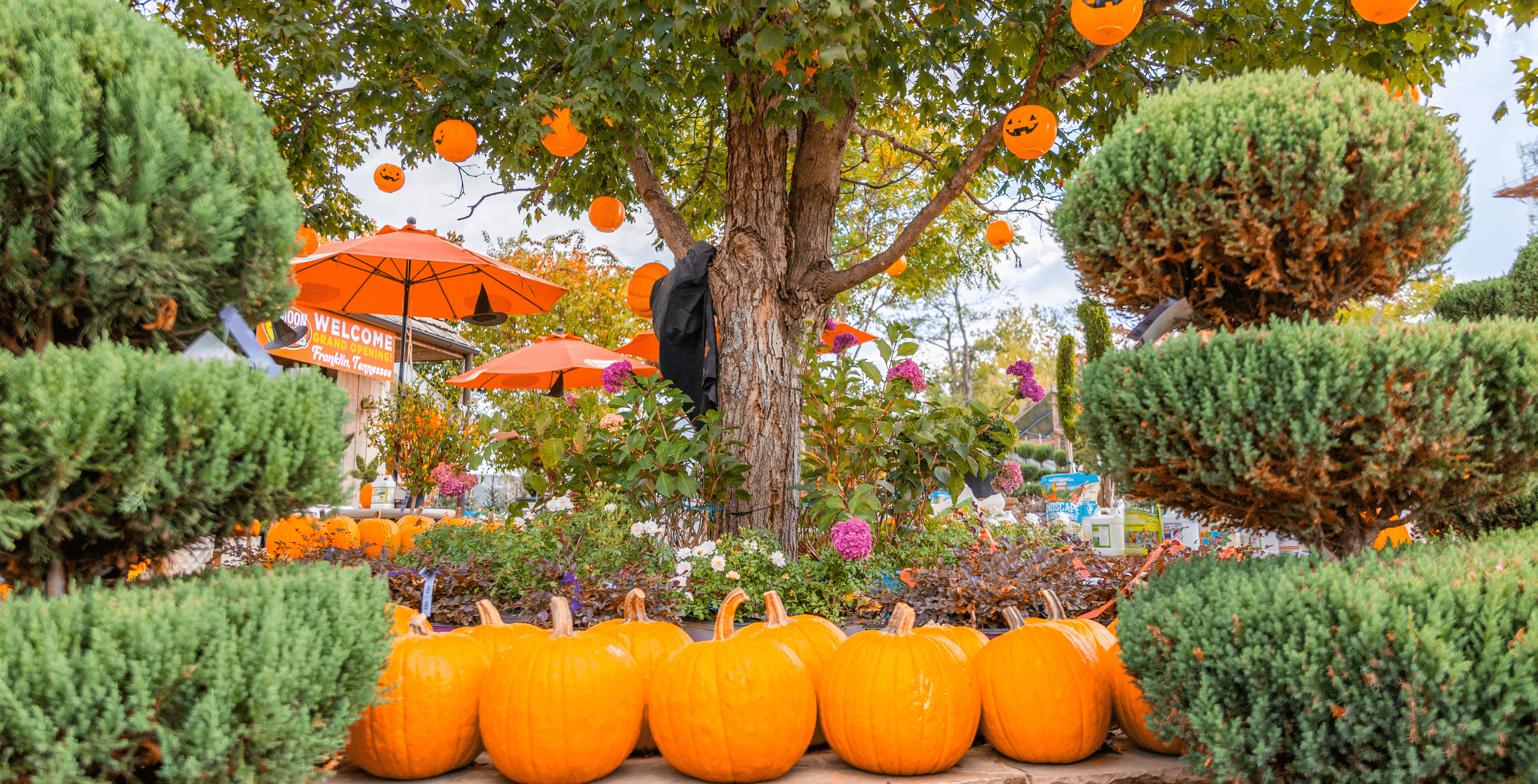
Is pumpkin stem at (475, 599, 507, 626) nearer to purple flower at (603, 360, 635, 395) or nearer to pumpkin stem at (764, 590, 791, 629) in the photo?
pumpkin stem at (764, 590, 791, 629)

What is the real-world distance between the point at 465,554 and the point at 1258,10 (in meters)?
5.14

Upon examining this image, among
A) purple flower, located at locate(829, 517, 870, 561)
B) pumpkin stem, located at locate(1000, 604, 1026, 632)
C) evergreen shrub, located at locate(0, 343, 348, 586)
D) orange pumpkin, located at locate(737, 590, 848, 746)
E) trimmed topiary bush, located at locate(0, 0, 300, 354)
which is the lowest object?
orange pumpkin, located at locate(737, 590, 848, 746)

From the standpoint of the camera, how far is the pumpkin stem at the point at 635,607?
2.51 metres

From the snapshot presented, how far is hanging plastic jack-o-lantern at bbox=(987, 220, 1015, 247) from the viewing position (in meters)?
6.42

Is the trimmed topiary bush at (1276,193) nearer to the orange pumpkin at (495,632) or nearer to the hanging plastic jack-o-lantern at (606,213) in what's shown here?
the orange pumpkin at (495,632)

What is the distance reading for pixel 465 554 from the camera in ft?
12.0

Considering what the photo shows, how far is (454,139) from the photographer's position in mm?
4316

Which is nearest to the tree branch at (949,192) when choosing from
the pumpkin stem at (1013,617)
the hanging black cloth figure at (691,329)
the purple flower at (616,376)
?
the hanging black cloth figure at (691,329)

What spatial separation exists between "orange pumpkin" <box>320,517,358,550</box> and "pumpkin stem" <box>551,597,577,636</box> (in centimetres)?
256

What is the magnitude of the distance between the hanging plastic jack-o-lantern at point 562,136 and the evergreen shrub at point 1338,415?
320cm

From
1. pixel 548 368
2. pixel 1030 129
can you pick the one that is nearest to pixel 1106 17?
pixel 1030 129

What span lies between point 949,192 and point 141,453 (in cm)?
389

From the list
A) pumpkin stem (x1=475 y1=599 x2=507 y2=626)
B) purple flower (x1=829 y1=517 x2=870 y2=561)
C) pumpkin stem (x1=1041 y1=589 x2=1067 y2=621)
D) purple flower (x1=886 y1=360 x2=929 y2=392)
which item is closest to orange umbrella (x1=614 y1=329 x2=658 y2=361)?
purple flower (x1=886 y1=360 x2=929 y2=392)

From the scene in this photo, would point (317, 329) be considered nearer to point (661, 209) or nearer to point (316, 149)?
point (316, 149)
